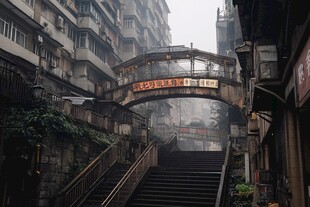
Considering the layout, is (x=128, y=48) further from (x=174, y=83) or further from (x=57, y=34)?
(x=174, y=83)

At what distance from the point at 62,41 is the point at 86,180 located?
18.2m

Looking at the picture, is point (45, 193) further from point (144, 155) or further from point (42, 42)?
point (42, 42)

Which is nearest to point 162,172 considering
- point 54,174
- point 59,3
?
point 54,174

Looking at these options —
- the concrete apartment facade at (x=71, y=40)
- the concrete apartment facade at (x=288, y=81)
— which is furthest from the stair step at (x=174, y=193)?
the concrete apartment facade at (x=71, y=40)

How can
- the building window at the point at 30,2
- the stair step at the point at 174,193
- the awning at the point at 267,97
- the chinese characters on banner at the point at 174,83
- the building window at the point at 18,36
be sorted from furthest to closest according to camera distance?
the chinese characters on banner at the point at 174,83, the building window at the point at 30,2, the building window at the point at 18,36, the stair step at the point at 174,193, the awning at the point at 267,97

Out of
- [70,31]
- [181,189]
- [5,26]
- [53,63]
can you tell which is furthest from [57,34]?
[181,189]

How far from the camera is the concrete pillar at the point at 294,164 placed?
25.1 feet

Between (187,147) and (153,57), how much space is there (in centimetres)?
3064

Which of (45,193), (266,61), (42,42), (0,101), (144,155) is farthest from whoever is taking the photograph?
(42,42)

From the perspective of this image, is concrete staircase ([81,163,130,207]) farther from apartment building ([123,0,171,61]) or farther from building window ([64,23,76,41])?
apartment building ([123,0,171,61])

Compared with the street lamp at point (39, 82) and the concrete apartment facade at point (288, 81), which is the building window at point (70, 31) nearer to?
the street lamp at point (39, 82)

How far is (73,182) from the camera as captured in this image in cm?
1466

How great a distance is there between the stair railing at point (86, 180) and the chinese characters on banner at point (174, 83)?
12.6 metres

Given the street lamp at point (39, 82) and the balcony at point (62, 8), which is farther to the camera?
the balcony at point (62, 8)
